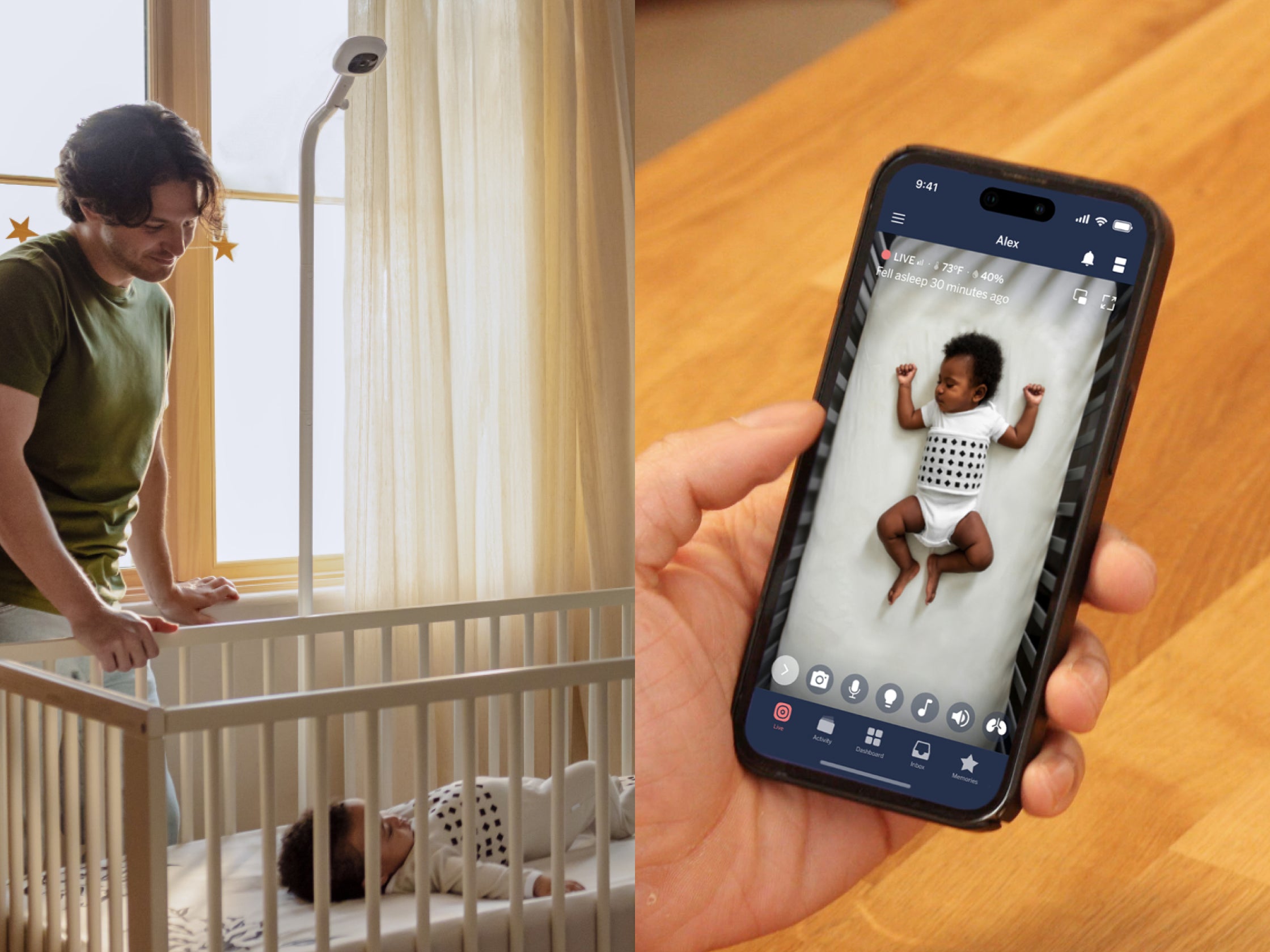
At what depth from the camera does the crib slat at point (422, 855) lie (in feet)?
3.27

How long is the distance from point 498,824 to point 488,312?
2.76 ft

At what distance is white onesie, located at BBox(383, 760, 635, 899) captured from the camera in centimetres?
112

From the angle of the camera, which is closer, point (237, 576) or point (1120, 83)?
point (1120, 83)

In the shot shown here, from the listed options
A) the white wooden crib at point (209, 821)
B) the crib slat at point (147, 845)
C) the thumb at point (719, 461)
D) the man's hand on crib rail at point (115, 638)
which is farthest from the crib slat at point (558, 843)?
the thumb at point (719, 461)

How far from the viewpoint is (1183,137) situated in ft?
0.56

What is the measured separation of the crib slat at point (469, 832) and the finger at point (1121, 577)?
91cm

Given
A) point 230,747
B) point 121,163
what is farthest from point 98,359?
point 230,747

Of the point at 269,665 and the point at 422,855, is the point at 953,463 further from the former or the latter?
the point at 269,665

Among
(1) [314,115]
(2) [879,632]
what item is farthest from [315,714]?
(2) [879,632]

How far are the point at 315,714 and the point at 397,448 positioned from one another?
2.47 feet

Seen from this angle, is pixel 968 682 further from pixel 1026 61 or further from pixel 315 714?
pixel 315 714

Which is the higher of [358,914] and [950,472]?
[950,472]

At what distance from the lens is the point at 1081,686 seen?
0.57 ft

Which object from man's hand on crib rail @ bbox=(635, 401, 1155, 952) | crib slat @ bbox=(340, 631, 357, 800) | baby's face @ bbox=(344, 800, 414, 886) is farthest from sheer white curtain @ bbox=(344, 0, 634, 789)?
man's hand on crib rail @ bbox=(635, 401, 1155, 952)
